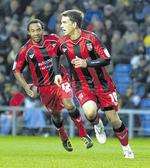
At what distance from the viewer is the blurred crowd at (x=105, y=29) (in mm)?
23422

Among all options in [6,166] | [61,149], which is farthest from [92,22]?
[6,166]

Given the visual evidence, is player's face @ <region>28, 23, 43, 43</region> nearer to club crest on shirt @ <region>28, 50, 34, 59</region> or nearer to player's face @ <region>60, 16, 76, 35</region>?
club crest on shirt @ <region>28, 50, 34, 59</region>

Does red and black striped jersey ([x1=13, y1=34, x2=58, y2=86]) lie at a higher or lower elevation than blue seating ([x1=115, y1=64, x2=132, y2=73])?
higher

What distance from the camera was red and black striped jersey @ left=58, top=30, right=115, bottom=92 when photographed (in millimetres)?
13359

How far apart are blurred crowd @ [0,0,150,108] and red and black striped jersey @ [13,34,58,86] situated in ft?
26.9

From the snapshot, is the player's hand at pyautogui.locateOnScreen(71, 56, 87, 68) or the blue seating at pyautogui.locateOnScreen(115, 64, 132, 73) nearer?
the player's hand at pyautogui.locateOnScreen(71, 56, 87, 68)

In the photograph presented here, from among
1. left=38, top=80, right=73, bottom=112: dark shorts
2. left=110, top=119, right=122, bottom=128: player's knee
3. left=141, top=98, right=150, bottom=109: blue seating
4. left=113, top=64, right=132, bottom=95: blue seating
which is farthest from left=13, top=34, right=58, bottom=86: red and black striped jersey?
left=113, top=64, right=132, bottom=95: blue seating

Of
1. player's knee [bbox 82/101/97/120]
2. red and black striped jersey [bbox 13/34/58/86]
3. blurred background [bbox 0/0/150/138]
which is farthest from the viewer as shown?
blurred background [bbox 0/0/150/138]

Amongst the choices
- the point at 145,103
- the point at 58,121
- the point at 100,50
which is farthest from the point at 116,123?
the point at 145,103

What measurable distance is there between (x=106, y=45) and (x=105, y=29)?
553mm

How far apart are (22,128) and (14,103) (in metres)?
0.72

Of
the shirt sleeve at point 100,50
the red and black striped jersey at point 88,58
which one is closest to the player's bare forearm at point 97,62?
the shirt sleeve at point 100,50

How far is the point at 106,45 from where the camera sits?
24.0 meters

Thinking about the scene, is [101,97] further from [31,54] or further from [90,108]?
[31,54]
